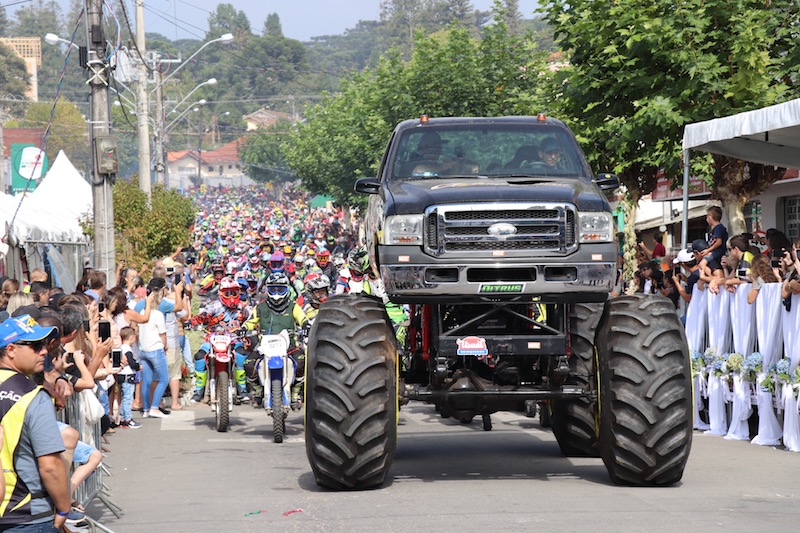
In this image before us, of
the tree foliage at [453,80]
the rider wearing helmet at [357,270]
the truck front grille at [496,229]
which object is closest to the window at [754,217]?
the tree foliage at [453,80]

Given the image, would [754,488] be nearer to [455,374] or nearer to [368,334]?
[455,374]

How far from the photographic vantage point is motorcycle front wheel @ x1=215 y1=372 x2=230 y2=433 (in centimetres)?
1698

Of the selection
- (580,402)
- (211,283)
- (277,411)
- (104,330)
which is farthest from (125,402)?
(580,402)

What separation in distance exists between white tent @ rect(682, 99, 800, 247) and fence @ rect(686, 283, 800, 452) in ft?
3.94

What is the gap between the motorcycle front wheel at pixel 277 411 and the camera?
1603 centimetres

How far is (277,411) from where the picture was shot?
16.1 m

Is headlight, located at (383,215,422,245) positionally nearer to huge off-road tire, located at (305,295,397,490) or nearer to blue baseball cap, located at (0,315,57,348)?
huge off-road tire, located at (305,295,397,490)

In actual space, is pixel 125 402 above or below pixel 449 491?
above

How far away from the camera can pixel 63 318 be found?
11125mm

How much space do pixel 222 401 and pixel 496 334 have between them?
6.22 meters

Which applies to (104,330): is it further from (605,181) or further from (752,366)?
(752,366)

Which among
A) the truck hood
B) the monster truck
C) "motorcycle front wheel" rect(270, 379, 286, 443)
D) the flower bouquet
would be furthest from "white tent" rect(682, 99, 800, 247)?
"motorcycle front wheel" rect(270, 379, 286, 443)

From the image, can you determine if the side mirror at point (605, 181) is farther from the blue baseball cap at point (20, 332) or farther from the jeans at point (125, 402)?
the jeans at point (125, 402)

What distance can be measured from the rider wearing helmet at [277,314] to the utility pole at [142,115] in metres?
20.4
